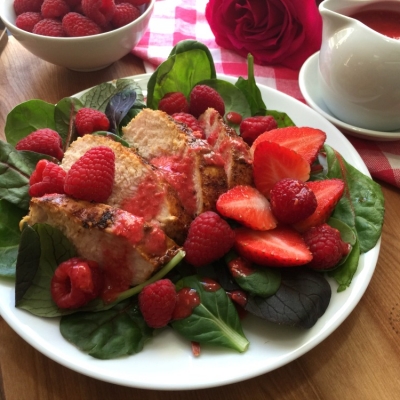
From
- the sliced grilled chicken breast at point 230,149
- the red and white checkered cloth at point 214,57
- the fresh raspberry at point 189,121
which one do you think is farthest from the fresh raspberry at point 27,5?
the sliced grilled chicken breast at point 230,149

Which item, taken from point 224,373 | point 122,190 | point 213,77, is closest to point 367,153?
point 213,77

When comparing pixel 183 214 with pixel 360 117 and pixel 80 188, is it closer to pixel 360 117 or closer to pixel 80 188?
pixel 80 188

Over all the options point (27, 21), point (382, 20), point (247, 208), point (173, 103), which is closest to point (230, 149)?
point (247, 208)

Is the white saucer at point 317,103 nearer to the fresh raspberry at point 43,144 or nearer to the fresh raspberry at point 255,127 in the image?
the fresh raspberry at point 255,127

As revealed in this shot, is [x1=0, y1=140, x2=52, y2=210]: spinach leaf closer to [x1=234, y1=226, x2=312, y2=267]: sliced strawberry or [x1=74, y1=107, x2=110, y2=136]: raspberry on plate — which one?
[x1=74, y1=107, x2=110, y2=136]: raspberry on plate

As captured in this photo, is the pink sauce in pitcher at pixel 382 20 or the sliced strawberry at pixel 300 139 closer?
the sliced strawberry at pixel 300 139

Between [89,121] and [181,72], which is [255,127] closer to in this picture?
[181,72]
